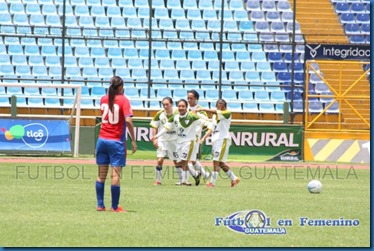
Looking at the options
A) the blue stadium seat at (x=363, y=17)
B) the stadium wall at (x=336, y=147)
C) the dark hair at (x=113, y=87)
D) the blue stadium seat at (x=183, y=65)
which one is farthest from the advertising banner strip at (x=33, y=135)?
the dark hair at (x=113, y=87)

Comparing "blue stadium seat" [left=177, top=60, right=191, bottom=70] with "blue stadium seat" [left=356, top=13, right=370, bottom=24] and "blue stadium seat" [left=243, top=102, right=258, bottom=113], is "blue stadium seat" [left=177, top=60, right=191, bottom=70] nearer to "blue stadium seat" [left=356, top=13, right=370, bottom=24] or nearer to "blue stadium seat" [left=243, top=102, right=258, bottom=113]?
"blue stadium seat" [left=243, top=102, right=258, bottom=113]

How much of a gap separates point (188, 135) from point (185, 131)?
4.5 inches

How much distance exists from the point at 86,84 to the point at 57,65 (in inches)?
53.1

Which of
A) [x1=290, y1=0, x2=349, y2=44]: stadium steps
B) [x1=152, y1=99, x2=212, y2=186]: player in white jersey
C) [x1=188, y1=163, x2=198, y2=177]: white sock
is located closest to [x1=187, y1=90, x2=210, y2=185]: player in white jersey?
[x1=188, y1=163, x2=198, y2=177]: white sock

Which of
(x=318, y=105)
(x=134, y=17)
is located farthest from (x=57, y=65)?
(x=318, y=105)

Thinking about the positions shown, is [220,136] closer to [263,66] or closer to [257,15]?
[263,66]

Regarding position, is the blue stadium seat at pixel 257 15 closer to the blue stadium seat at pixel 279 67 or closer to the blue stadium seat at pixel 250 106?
the blue stadium seat at pixel 279 67

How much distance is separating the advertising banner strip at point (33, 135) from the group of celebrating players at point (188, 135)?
10.5 m

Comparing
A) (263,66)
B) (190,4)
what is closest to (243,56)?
(263,66)

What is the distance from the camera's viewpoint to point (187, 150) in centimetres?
2409

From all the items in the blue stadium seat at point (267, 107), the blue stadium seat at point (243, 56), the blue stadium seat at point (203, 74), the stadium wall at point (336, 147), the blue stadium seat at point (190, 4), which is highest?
the blue stadium seat at point (190, 4)

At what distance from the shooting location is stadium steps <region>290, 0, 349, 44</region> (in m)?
43.1

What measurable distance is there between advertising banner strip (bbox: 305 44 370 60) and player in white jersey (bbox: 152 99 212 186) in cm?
1225

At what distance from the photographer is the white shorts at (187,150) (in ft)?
78.8
